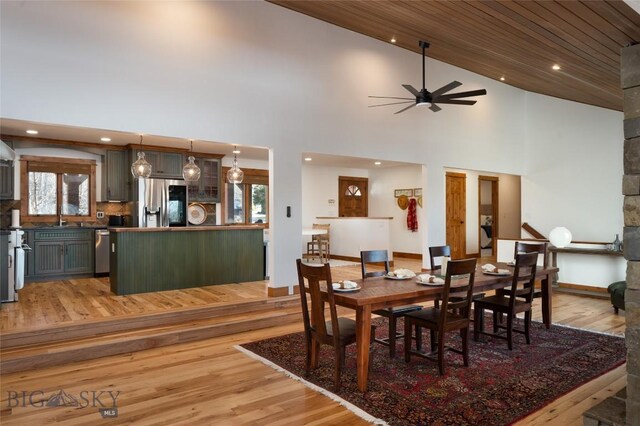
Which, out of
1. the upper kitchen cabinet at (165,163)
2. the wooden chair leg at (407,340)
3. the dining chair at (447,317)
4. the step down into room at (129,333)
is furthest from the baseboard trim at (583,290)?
the upper kitchen cabinet at (165,163)

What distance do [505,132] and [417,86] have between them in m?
2.80

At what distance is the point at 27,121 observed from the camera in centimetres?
433

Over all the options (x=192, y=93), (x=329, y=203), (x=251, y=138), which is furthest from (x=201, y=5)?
(x=329, y=203)

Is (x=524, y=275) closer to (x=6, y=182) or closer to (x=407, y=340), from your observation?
(x=407, y=340)

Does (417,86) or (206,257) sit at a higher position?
(417,86)

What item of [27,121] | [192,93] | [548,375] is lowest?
[548,375]

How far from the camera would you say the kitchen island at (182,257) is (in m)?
5.82

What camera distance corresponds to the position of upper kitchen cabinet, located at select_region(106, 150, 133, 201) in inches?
302

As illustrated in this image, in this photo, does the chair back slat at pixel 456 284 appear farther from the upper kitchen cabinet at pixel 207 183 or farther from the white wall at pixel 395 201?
the white wall at pixel 395 201

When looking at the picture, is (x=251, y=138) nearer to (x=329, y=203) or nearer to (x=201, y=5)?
(x=201, y=5)

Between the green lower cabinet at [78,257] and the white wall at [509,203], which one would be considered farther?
the white wall at [509,203]

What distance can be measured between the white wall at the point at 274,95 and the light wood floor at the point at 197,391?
217 centimetres

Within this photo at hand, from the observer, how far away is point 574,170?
8188 millimetres

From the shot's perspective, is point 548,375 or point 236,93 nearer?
point 548,375
